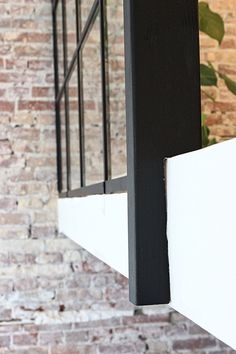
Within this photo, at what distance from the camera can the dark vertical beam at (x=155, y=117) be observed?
971 mm

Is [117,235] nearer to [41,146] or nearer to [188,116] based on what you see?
[188,116]

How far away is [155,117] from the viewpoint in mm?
980

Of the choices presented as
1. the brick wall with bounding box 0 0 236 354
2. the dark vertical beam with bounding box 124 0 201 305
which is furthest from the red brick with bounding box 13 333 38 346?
the dark vertical beam with bounding box 124 0 201 305

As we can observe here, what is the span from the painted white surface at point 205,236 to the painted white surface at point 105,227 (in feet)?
0.72

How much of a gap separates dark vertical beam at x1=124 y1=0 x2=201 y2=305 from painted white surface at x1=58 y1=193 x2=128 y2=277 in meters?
0.16

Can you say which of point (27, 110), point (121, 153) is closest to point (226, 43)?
point (27, 110)

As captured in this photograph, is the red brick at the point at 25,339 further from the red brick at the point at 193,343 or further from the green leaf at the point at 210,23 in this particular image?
the green leaf at the point at 210,23

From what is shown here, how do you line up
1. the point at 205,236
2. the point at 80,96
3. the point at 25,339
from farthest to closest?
the point at 25,339
the point at 80,96
the point at 205,236

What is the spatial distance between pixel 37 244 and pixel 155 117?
6.93 feet

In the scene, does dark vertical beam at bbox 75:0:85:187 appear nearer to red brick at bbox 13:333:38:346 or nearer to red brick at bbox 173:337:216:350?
red brick at bbox 13:333:38:346

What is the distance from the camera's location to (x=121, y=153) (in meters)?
1.28

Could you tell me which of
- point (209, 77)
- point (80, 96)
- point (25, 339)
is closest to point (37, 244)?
point (25, 339)

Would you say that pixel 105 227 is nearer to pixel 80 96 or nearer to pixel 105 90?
pixel 105 90

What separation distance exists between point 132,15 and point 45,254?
2150mm
